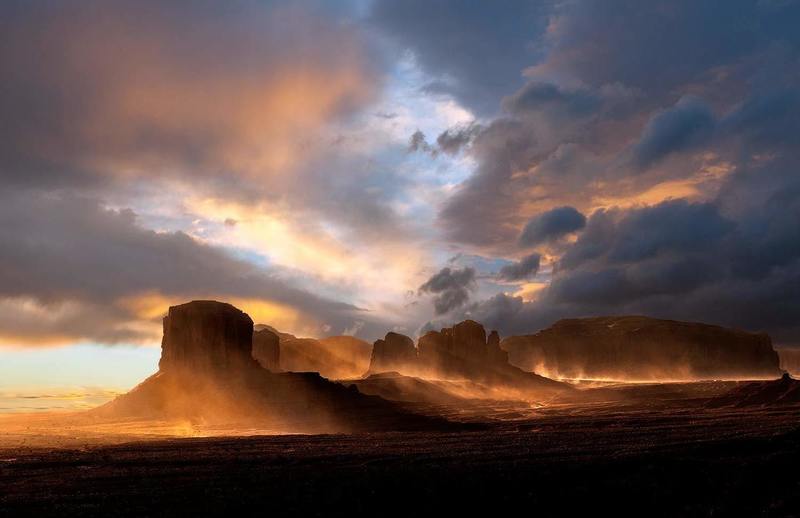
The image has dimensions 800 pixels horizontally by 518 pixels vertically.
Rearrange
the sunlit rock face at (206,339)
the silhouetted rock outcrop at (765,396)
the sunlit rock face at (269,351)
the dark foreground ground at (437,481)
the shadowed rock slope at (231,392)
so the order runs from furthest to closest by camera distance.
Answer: the sunlit rock face at (269,351)
the sunlit rock face at (206,339)
the silhouetted rock outcrop at (765,396)
the shadowed rock slope at (231,392)
the dark foreground ground at (437,481)

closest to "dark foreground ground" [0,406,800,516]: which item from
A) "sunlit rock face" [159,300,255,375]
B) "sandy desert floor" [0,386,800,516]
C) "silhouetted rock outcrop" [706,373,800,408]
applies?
"sandy desert floor" [0,386,800,516]

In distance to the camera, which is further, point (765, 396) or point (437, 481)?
point (765, 396)

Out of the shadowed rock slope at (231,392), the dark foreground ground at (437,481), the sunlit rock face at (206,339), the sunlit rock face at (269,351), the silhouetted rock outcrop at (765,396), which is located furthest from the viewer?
the sunlit rock face at (269,351)

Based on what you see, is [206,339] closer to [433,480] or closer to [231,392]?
[231,392]

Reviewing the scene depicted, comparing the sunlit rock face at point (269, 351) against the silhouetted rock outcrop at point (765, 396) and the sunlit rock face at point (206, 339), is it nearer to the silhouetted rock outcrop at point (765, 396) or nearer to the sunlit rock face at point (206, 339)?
the sunlit rock face at point (206, 339)

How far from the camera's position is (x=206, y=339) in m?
118

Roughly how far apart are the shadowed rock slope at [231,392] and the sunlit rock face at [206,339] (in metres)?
0.17

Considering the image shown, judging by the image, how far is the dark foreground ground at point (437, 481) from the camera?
3014 cm

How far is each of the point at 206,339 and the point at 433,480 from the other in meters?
90.2

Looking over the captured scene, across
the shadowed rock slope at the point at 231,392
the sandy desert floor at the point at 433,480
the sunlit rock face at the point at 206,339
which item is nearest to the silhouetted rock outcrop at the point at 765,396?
the shadowed rock slope at the point at 231,392

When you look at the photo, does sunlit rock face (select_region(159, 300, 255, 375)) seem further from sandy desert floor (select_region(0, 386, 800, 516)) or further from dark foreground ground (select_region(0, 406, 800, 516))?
dark foreground ground (select_region(0, 406, 800, 516))

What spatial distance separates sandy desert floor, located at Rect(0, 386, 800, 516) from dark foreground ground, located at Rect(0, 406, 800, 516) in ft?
0.24

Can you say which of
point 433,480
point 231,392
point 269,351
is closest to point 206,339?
point 231,392

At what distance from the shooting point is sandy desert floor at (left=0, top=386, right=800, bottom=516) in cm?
3022
